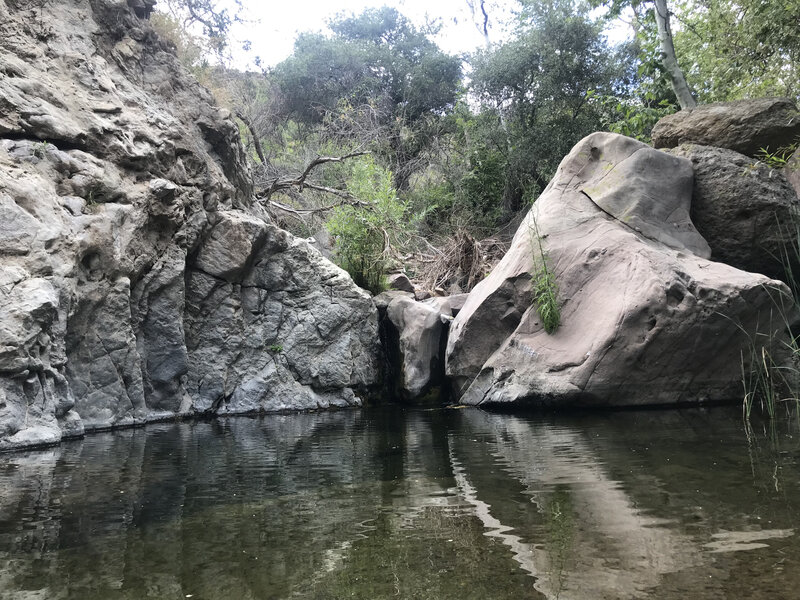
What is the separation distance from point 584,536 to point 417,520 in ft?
2.47

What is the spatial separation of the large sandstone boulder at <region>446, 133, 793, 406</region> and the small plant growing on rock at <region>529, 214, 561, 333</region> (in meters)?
0.09

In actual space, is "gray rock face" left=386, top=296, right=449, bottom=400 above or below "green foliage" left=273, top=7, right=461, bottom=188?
below

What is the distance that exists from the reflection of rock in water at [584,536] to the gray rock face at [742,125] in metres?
7.71

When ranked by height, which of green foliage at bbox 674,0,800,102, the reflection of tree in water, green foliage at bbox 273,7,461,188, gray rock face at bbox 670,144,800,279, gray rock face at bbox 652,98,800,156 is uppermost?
green foliage at bbox 273,7,461,188

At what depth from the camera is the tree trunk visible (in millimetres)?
12516

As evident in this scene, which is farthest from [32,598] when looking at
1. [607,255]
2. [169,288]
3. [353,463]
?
[607,255]

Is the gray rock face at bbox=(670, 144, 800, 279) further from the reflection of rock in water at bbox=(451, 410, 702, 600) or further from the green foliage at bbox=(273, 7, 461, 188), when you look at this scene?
the green foliage at bbox=(273, 7, 461, 188)

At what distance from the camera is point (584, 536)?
8.58ft

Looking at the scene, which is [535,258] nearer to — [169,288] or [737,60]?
[169,288]

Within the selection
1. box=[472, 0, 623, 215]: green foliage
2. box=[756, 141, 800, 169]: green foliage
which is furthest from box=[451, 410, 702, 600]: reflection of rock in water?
box=[472, 0, 623, 215]: green foliage

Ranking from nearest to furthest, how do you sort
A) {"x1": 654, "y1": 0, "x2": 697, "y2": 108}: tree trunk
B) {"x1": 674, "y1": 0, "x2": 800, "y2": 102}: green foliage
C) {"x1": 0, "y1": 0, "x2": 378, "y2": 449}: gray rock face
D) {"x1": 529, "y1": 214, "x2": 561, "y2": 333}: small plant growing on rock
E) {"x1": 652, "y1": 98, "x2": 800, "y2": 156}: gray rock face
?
1. {"x1": 0, "y1": 0, "x2": 378, "y2": 449}: gray rock face
2. {"x1": 529, "y1": 214, "x2": 561, "y2": 333}: small plant growing on rock
3. {"x1": 652, "y1": 98, "x2": 800, "y2": 156}: gray rock face
4. {"x1": 674, "y1": 0, "x2": 800, "y2": 102}: green foliage
5. {"x1": 654, "y1": 0, "x2": 697, "y2": 108}: tree trunk

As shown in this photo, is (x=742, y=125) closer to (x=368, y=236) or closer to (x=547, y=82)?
(x=368, y=236)

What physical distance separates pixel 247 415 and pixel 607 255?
17.3 feet

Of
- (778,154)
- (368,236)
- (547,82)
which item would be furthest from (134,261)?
(547,82)
